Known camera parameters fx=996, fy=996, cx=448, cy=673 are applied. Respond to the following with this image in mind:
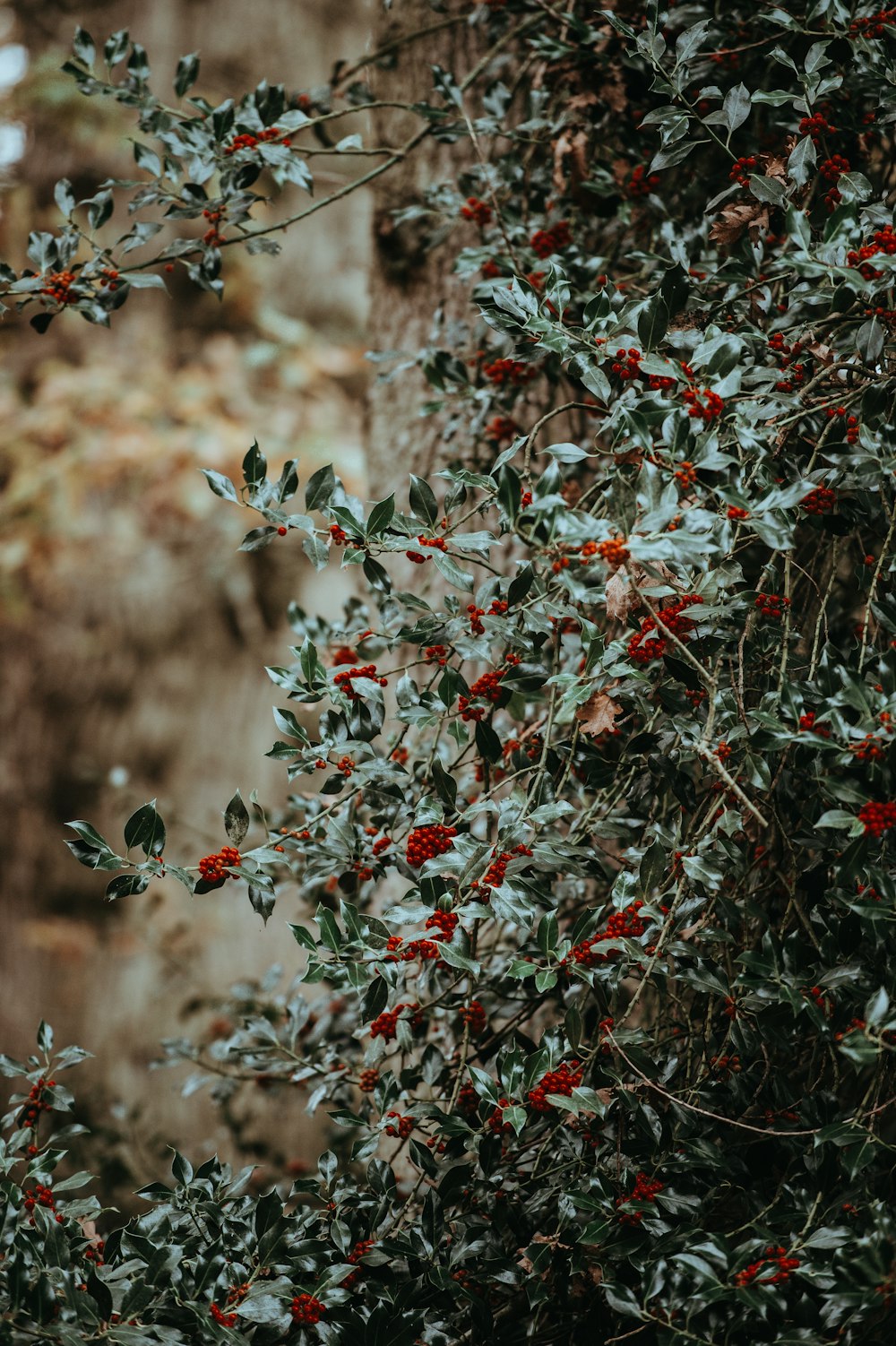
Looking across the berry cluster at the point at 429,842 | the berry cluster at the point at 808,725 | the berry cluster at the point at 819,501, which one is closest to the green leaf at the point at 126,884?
the berry cluster at the point at 429,842

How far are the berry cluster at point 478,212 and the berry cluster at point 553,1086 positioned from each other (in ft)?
3.62

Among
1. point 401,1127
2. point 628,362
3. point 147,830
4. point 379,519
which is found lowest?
point 401,1127

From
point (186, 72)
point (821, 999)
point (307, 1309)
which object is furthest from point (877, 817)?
point (186, 72)

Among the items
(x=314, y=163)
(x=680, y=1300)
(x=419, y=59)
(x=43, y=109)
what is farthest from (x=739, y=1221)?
(x=43, y=109)

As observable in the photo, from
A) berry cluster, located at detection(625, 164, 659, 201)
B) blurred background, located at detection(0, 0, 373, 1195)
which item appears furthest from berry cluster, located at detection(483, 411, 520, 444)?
blurred background, located at detection(0, 0, 373, 1195)

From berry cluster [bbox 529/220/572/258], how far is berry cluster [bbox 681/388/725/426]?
0.59 meters

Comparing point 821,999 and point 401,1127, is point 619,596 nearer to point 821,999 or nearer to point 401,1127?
point 821,999

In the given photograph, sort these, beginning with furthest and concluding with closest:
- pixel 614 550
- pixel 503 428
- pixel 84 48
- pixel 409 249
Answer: pixel 409 249
pixel 503 428
pixel 84 48
pixel 614 550

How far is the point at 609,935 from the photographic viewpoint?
910mm

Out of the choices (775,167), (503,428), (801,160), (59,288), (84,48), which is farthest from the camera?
(503,428)

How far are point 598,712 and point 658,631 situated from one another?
108 millimetres

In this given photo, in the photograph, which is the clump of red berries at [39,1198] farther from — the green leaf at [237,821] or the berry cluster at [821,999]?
the berry cluster at [821,999]

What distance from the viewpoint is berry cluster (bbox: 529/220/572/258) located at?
1350 millimetres

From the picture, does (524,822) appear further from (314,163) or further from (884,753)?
(314,163)
